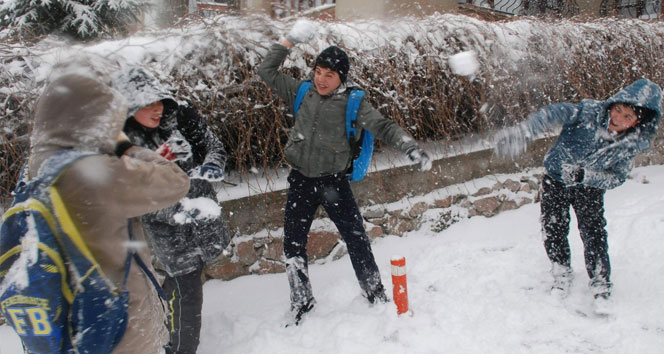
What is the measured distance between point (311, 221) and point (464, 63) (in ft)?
8.64

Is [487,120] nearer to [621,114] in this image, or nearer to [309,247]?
[621,114]

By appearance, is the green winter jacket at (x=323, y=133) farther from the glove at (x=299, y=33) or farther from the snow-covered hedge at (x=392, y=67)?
the snow-covered hedge at (x=392, y=67)

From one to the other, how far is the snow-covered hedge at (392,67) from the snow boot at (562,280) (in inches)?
73.9

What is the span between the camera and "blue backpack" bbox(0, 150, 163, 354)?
1285mm

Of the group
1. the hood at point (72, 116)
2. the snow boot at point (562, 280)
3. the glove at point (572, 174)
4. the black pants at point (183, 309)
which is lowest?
the snow boot at point (562, 280)

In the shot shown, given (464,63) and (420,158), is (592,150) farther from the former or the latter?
(464,63)

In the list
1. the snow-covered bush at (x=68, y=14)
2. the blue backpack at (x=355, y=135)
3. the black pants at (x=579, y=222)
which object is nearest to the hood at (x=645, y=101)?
the black pants at (x=579, y=222)

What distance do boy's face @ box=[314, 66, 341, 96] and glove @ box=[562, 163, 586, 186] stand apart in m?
1.64

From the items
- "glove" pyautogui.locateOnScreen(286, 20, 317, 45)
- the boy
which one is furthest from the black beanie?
"glove" pyautogui.locateOnScreen(286, 20, 317, 45)

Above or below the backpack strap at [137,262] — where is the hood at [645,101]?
above

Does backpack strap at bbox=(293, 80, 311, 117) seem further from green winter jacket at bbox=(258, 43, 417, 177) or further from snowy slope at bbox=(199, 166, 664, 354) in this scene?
snowy slope at bbox=(199, 166, 664, 354)

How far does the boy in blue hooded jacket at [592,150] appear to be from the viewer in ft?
9.16

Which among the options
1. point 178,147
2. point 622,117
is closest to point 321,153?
point 178,147

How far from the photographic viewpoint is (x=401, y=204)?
14.2ft
